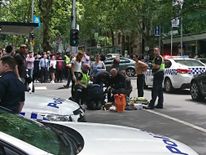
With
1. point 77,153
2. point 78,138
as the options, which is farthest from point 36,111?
point 77,153

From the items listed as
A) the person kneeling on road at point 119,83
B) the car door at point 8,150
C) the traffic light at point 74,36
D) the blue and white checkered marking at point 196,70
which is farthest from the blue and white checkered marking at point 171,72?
the car door at point 8,150

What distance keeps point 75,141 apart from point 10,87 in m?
2.49

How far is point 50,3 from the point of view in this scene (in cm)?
3575

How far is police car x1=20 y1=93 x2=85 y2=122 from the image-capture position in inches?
302

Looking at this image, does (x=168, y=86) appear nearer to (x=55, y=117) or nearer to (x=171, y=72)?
(x=171, y=72)

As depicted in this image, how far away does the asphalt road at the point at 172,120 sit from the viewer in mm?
10156

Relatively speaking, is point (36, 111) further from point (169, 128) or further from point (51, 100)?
point (169, 128)

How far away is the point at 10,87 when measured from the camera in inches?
259

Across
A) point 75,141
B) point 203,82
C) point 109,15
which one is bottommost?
point 203,82

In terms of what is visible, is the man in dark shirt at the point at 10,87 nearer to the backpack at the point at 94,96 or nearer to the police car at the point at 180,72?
the backpack at the point at 94,96

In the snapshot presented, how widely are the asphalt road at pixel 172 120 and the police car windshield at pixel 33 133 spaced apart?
4583 mm

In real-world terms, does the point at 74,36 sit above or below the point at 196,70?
above

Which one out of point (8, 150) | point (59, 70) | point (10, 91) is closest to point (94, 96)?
point (10, 91)

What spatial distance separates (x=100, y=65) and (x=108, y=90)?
5556 millimetres
